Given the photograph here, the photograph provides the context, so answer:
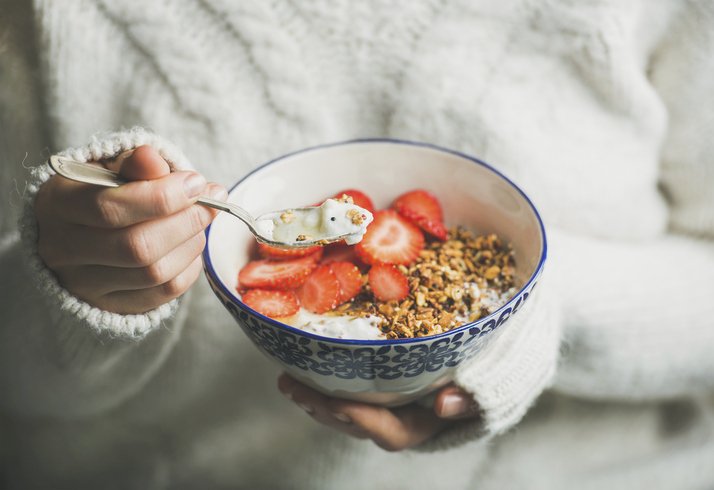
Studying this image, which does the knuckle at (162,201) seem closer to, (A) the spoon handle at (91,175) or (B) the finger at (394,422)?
(A) the spoon handle at (91,175)

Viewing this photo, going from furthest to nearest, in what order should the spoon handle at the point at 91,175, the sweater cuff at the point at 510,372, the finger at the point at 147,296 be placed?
the sweater cuff at the point at 510,372, the finger at the point at 147,296, the spoon handle at the point at 91,175

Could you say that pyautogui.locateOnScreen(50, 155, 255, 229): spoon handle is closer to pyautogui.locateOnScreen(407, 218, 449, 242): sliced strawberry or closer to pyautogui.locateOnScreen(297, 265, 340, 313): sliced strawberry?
pyautogui.locateOnScreen(297, 265, 340, 313): sliced strawberry

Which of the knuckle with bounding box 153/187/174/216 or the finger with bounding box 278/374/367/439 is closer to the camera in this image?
the knuckle with bounding box 153/187/174/216

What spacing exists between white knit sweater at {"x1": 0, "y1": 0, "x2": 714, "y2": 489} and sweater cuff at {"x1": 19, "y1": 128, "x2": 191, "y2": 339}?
131 millimetres

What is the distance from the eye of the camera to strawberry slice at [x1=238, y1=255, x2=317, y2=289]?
0.59 meters

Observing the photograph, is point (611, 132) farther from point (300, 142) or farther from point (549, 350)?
point (300, 142)

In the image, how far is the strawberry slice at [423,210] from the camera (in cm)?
65

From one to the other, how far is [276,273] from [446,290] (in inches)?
7.2

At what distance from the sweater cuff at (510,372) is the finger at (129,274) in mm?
302

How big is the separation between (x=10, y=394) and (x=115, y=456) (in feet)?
0.66

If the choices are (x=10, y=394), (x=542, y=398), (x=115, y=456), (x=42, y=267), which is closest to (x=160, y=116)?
(x=42, y=267)

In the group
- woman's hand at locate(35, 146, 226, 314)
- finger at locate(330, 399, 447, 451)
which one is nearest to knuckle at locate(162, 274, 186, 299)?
woman's hand at locate(35, 146, 226, 314)

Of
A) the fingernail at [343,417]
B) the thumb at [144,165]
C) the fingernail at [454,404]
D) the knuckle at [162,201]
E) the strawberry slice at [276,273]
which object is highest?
the thumb at [144,165]

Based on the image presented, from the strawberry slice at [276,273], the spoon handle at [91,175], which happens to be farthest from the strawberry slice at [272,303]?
the spoon handle at [91,175]
